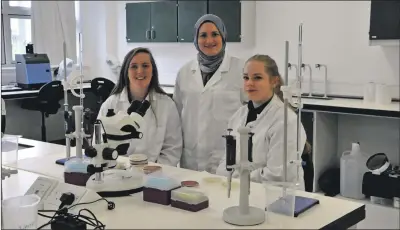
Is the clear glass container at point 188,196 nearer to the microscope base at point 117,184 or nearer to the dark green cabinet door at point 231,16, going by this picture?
the microscope base at point 117,184

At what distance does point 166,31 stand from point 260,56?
3088mm

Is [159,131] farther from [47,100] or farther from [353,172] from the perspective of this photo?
[47,100]

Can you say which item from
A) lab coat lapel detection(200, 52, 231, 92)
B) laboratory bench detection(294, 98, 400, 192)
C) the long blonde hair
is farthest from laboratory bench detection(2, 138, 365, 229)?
laboratory bench detection(294, 98, 400, 192)

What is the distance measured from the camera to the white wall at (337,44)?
3971mm

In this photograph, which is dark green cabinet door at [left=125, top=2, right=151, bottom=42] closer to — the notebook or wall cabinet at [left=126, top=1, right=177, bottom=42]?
wall cabinet at [left=126, top=1, right=177, bottom=42]

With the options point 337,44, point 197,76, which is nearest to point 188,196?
point 197,76

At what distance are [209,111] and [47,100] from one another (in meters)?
2.31

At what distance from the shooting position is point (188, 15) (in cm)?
492

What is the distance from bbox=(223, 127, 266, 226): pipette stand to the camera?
1433 mm

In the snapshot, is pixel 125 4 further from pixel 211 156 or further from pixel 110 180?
pixel 110 180

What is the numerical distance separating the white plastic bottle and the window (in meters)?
3.46

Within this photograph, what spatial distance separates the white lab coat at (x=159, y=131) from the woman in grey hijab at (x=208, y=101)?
72 mm

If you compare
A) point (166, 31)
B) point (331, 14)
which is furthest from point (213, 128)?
point (166, 31)

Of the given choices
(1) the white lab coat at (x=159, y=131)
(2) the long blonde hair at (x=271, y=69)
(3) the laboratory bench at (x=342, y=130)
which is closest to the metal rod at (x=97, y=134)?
(1) the white lab coat at (x=159, y=131)
